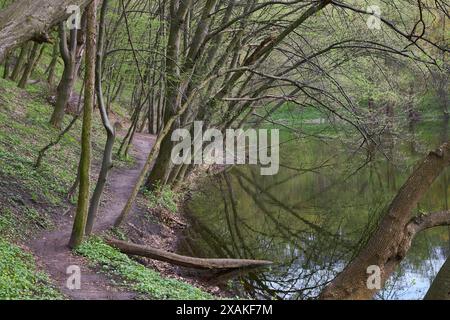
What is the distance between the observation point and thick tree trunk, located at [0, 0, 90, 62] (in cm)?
460

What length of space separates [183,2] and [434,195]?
11898 mm

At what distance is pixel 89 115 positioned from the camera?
801cm

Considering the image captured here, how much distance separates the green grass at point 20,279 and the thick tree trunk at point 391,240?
11.7 ft

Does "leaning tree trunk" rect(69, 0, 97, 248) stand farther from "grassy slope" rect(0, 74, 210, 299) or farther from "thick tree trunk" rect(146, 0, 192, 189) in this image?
"thick tree trunk" rect(146, 0, 192, 189)

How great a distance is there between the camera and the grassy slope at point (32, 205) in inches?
A: 253

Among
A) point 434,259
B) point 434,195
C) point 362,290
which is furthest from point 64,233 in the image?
point 434,195

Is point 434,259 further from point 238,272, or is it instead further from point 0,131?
point 0,131

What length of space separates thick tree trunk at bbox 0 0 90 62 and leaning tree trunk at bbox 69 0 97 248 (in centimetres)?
275

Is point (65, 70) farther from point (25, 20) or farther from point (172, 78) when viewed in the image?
point (25, 20)

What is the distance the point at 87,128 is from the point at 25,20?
11.5 ft

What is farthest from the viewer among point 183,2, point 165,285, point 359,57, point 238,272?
point 359,57

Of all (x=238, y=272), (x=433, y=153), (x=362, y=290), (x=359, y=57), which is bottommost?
(x=238, y=272)

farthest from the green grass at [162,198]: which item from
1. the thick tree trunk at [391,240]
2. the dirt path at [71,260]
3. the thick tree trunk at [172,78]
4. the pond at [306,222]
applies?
the thick tree trunk at [391,240]
